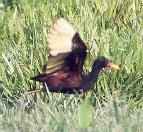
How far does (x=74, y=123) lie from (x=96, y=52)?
167 cm

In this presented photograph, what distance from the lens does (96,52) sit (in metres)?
5.54

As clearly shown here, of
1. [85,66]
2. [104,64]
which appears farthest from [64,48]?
[85,66]

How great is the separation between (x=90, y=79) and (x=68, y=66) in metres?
0.18

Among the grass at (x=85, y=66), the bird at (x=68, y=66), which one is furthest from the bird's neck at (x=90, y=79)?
the grass at (x=85, y=66)

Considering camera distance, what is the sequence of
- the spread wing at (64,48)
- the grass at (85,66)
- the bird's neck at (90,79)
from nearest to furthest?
the grass at (85,66) → the spread wing at (64,48) → the bird's neck at (90,79)

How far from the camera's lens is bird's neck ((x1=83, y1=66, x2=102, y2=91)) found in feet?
15.9

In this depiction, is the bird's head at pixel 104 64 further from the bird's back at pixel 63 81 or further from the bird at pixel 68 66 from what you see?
the bird's back at pixel 63 81

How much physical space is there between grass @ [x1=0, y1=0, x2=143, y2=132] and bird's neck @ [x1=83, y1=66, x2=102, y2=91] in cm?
12

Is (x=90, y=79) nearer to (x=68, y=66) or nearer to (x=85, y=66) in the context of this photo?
(x=68, y=66)

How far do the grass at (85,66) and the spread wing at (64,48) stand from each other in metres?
0.22

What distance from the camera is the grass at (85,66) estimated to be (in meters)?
4.06

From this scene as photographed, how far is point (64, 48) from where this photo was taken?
4.79 metres

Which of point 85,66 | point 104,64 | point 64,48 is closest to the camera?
point 64,48

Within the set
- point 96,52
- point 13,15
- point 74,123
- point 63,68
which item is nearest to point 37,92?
point 63,68
